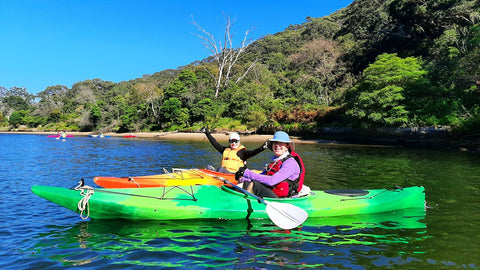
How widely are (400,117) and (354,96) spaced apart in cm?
472

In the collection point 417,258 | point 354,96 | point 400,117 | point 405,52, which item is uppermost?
point 405,52

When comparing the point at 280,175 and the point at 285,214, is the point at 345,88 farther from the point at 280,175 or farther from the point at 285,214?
the point at 285,214

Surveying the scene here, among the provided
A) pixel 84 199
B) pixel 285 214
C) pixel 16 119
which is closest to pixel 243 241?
pixel 285 214

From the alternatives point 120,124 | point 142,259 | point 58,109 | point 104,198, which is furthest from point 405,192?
point 58,109

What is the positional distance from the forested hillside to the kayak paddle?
58.7ft

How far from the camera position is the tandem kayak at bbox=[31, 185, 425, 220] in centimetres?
533

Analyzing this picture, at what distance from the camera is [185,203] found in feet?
18.2

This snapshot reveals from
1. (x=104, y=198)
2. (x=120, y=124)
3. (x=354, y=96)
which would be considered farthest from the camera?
(x=120, y=124)

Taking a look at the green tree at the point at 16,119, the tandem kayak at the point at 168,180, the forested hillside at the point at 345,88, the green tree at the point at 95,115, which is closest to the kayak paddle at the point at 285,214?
the tandem kayak at the point at 168,180

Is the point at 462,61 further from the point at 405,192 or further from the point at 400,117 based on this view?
the point at 405,192

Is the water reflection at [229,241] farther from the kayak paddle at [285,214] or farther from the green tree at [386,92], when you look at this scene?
the green tree at [386,92]

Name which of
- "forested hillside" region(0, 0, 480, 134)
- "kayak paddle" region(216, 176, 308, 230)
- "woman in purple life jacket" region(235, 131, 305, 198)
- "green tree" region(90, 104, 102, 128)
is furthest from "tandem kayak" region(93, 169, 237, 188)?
"green tree" region(90, 104, 102, 128)

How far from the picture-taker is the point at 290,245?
462 centimetres

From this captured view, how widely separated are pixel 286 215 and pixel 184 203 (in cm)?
178
